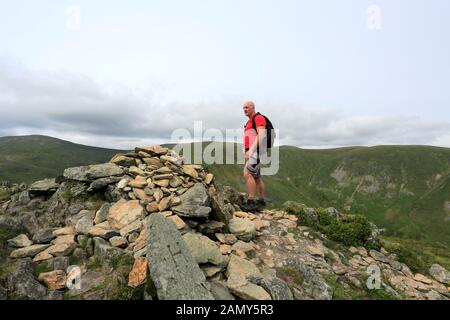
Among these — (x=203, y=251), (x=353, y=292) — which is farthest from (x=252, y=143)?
(x=353, y=292)

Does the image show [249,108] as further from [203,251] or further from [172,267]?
[172,267]

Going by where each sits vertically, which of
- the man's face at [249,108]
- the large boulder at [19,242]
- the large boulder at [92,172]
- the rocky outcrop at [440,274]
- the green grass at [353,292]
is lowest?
the rocky outcrop at [440,274]

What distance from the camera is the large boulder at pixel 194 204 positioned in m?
10.6

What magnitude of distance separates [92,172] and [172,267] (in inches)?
302

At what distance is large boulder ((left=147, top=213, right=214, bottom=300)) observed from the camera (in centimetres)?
689

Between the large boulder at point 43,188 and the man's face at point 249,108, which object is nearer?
the large boulder at point 43,188

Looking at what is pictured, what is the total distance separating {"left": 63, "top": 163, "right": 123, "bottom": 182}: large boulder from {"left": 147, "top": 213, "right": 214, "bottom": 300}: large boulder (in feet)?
17.8

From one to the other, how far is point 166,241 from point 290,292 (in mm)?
3906

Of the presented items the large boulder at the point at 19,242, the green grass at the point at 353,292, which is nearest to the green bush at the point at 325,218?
the green grass at the point at 353,292

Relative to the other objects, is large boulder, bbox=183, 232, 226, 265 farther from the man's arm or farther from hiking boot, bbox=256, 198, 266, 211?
hiking boot, bbox=256, 198, 266, 211

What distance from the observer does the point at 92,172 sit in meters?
13.1

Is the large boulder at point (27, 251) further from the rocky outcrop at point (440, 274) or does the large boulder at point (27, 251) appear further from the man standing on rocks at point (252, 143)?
the rocky outcrop at point (440, 274)

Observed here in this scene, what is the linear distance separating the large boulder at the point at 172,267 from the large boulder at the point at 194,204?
2006 millimetres
